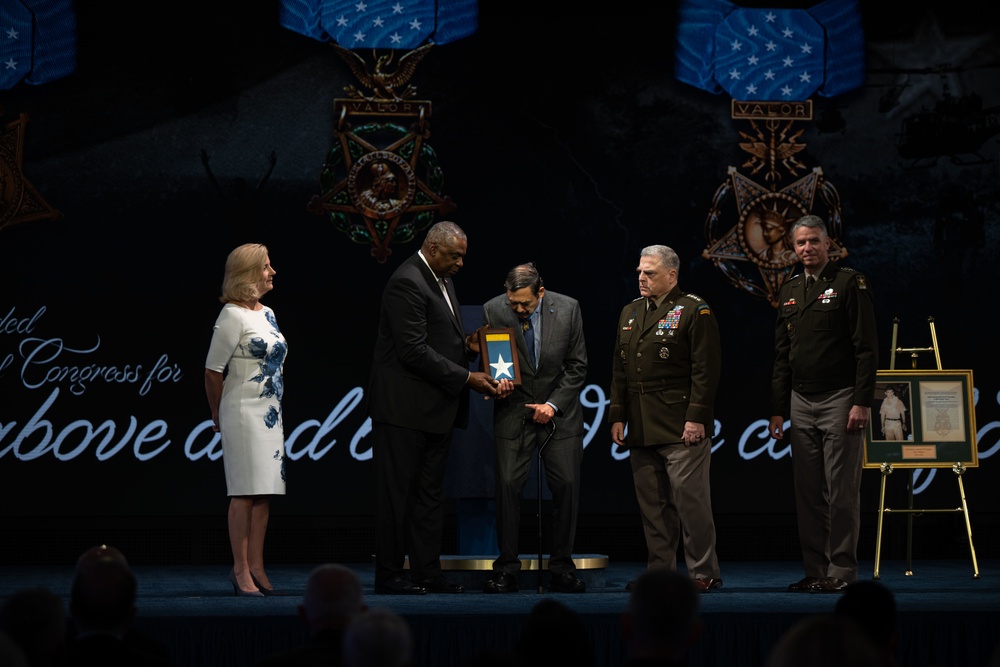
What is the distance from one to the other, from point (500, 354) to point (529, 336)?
275mm

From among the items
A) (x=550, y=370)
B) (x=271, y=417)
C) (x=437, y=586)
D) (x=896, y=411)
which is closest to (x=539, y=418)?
(x=550, y=370)

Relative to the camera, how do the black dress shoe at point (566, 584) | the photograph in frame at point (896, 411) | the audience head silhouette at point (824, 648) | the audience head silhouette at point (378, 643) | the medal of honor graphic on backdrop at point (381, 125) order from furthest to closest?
the medal of honor graphic on backdrop at point (381, 125) → the photograph in frame at point (896, 411) → the black dress shoe at point (566, 584) → the audience head silhouette at point (378, 643) → the audience head silhouette at point (824, 648)

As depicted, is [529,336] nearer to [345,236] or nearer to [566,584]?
[566,584]

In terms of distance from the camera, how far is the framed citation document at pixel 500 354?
Result: 563 centimetres

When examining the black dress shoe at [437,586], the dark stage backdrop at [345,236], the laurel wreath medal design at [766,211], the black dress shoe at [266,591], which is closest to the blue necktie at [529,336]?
the black dress shoe at [437,586]

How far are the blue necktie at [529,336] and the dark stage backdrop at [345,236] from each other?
5.90ft

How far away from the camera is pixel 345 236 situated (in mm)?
7641

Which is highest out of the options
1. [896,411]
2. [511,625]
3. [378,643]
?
[896,411]

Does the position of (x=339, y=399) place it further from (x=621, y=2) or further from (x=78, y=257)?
(x=621, y=2)

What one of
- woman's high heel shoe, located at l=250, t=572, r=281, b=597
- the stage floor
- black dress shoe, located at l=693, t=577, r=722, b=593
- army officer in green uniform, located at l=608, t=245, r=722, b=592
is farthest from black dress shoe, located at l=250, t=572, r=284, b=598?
black dress shoe, located at l=693, t=577, r=722, b=593

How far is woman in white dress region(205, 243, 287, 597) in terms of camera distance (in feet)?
17.4

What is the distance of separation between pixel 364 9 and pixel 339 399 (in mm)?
2345

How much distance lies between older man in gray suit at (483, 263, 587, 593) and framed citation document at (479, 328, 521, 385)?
65 millimetres

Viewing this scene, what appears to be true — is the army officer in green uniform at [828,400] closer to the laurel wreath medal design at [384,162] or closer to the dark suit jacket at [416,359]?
the dark suit jacket at [416,359]
